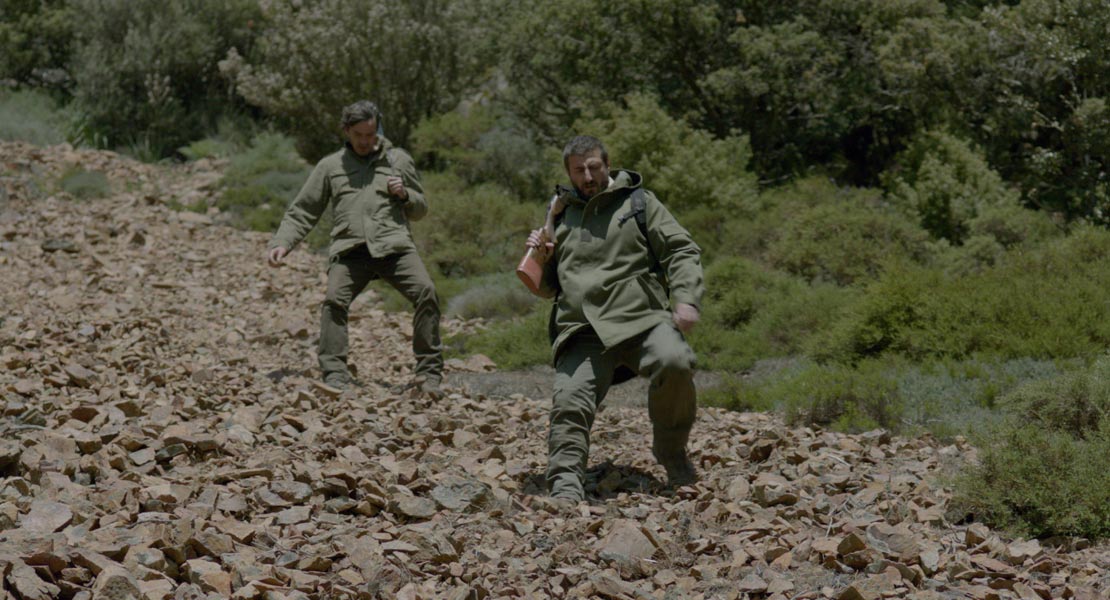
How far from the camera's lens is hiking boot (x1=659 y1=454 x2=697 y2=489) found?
562cm

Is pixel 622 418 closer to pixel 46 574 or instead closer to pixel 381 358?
pixel 381 358

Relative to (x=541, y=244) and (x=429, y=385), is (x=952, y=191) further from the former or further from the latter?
(x=541, y=244)

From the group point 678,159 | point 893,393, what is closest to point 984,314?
point 893,393

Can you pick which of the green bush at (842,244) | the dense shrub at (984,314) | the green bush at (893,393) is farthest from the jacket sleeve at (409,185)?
the green bush at (842,244)

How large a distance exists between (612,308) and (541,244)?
0.47m

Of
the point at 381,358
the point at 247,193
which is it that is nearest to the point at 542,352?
the point at 381,358

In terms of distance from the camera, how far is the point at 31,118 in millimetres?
18375

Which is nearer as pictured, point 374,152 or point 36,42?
point 374,152

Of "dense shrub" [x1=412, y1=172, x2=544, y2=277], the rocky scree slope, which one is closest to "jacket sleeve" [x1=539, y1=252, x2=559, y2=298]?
the rocky scree slope

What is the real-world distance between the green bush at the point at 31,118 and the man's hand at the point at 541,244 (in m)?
14.3

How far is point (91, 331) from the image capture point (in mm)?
8734

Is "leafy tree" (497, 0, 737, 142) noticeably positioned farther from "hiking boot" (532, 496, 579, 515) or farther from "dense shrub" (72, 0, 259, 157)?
"hiking boot" (532, 496, 579, 515)

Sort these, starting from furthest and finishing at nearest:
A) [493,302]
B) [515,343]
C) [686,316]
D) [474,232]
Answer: [474,232] → [493,302] → [515,343] → [686,316]

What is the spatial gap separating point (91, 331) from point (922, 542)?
645 centimetres
